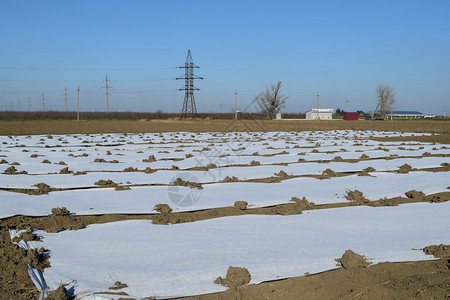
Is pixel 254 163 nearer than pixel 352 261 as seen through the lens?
No

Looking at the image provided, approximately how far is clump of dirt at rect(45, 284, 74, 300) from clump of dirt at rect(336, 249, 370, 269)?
77.5 inches

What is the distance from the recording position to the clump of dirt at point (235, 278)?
8.55 feet

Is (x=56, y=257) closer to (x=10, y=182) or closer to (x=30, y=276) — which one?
(x=30, y=276)

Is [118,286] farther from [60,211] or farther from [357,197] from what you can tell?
[357,197]

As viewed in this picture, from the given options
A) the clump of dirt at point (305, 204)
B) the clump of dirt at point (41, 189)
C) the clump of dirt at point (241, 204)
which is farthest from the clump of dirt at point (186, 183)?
the clump of dirt at point (41, 189)

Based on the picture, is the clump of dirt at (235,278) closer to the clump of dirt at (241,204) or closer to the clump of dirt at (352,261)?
the clump of dirt at (352,261)

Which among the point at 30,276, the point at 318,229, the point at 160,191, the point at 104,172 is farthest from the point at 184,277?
the point at 104,172

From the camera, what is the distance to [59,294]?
2.43 m

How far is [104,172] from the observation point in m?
7.13

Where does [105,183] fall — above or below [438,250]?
above

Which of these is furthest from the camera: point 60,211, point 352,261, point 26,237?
point 60,211

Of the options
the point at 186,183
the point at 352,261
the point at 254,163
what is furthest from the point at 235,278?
the point at 254,163

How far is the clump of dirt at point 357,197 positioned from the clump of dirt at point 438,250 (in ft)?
5.80

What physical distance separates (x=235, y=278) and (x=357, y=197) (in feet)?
9.87
